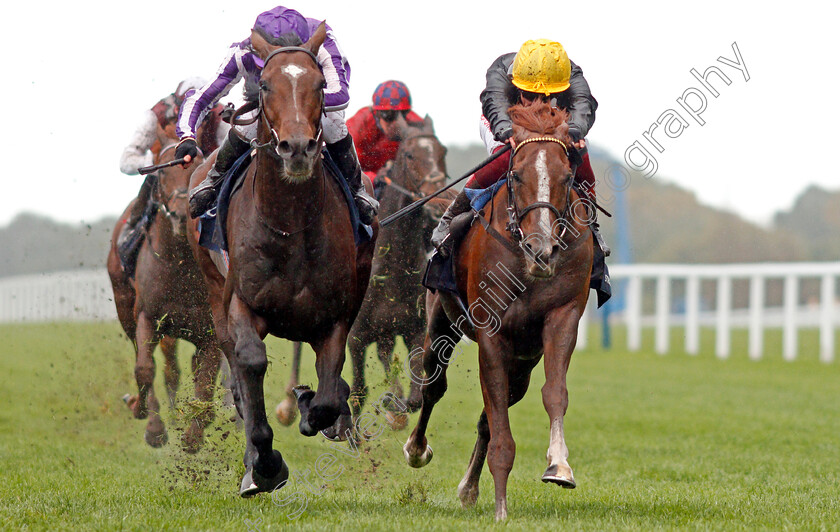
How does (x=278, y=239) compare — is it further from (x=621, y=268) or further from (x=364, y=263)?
(x=621, y=268)

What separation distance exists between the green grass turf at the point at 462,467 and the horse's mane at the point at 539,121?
185 cm

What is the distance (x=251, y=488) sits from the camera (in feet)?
17.9

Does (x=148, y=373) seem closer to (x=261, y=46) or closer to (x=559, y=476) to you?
(x=261, y=46)

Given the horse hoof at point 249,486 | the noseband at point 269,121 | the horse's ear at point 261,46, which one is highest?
the horse's ear at point 261,46

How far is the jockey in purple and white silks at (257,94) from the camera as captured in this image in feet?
17.9

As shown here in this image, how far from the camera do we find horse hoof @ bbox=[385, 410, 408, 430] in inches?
316

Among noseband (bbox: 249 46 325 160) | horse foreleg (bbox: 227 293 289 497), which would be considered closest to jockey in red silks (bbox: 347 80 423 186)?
horse foreleg (bbox: 227 293 289 497)

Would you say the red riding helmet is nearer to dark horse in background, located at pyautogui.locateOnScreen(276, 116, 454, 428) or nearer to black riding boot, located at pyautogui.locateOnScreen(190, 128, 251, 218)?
dark horse in background, located at pyautogui.locateOnScreen(276, 116, 454, 428)

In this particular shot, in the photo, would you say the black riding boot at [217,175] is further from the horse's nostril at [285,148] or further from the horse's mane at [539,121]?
the horse's mane at [539,121]

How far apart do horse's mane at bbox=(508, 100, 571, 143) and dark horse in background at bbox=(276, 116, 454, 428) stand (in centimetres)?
289

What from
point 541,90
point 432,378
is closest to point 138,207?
point 432,378

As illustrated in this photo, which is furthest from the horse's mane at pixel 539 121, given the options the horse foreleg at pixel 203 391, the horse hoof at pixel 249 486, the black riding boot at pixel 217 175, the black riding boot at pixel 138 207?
the black riding boot at pixel 138 207

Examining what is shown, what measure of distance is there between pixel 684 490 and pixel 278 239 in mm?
2917

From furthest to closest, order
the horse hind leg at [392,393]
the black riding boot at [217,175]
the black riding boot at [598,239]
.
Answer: the horse hind leg at [392,393], the black riding boot at [217,175], the black riding boot at [598,239]
